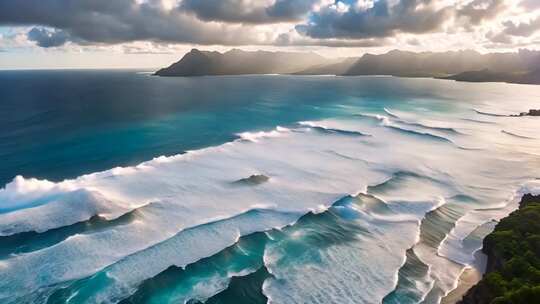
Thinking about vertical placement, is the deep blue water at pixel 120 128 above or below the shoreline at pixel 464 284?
above

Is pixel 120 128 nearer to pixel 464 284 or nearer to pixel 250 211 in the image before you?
pixel 250 211

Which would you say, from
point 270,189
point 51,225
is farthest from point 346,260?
point 51,225

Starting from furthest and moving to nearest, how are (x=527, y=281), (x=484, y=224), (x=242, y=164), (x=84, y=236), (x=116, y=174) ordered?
(x=242, y=164) → (x=116, y=174) → (x=484, y=224) → (x=84, y=236) → (x=527, y=281)

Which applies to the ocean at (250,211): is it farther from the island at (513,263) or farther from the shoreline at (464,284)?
the island at (513,263)

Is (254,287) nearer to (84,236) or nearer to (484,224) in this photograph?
(84,236)

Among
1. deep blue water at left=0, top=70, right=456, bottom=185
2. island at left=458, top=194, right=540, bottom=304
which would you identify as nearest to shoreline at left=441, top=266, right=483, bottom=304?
island at left=458, top=194, right=540, bottom=304

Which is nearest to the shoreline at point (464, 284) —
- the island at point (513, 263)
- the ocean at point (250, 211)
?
the ocean at point (250, 211)

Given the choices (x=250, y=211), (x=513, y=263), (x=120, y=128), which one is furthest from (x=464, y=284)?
(x=120, y=128)
